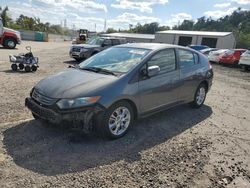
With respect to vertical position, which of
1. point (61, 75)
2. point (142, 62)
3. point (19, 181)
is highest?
point (142, 62)

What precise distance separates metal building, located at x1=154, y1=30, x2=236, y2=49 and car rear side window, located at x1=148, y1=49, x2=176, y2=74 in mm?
38791

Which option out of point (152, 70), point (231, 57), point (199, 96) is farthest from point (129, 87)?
point (231, 57)

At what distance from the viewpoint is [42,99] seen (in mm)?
4129

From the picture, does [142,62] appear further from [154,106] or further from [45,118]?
[45,118]

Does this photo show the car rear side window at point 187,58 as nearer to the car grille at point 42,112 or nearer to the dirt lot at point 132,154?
the dirt lot at point 132,154

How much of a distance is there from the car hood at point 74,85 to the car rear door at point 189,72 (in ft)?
6.40

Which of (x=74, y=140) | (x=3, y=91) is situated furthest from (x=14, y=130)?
(x=3, y=91)

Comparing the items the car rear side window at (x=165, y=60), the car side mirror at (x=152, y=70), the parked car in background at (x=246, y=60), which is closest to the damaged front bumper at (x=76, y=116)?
the car side mirror at (x=152, y=70)

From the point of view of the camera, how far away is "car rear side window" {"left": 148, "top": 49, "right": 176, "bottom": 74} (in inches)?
193

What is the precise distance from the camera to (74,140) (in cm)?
419

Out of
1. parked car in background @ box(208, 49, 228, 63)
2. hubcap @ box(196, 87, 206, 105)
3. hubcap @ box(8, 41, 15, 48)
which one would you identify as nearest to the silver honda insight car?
hubcap @ box(196, 87, 206, 105)

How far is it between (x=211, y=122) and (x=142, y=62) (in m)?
2.22

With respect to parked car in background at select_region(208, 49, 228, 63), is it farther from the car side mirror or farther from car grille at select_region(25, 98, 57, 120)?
car grille at select_region(25, 98, 57, 120)

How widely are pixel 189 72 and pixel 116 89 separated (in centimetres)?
233
